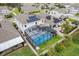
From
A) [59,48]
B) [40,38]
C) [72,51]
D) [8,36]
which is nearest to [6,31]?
[8,36]

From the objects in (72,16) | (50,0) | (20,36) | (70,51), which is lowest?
(70,51)

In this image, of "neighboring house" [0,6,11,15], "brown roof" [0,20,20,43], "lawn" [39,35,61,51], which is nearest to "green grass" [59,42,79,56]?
"lawn" [39,35,61,51]

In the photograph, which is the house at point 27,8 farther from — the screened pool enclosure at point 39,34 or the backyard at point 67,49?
the backyard at point 67,49

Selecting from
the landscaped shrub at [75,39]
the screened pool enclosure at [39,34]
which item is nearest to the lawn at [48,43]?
the screened pool enclosure at [39,34]

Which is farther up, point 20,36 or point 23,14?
point 23,14

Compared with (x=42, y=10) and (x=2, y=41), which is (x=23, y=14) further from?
(x=2, y=41)

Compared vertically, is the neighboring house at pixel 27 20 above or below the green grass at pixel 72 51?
above

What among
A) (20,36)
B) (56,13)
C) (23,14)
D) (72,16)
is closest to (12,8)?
(23,14)
